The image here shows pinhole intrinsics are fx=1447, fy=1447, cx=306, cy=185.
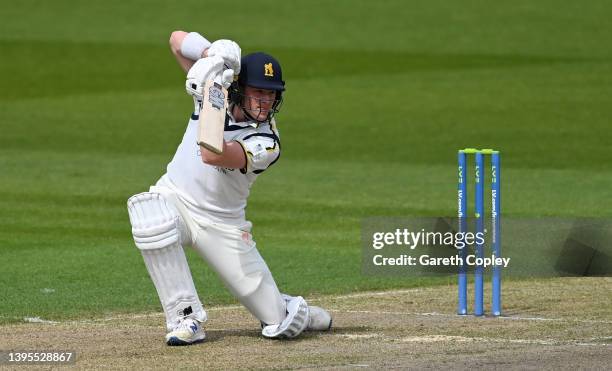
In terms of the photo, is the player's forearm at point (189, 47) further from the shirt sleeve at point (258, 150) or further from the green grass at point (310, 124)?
the green grass at point (310, 124)

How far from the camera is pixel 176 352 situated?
9.13 m

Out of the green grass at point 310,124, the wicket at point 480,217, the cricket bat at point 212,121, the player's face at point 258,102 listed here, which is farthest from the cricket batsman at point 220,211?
the green grass at point 310,124

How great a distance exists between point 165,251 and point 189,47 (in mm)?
1514

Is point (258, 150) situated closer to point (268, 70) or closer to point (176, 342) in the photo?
point (268, 70)

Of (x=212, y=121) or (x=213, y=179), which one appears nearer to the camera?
(x=212, y=121)

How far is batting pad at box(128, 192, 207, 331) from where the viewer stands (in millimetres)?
9305

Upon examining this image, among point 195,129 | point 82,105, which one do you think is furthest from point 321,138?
point 195,129

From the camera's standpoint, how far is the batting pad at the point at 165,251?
9.30 metres

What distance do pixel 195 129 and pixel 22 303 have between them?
2687mm

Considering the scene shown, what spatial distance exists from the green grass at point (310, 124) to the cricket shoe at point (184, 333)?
183cm

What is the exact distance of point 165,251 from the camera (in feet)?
30.6

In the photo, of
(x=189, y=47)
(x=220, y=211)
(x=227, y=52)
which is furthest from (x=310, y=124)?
(x=227, y=52)

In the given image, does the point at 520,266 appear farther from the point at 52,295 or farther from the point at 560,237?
the point at 52,295

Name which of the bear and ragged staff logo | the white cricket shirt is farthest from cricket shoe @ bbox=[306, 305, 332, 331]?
the bear and ragged staff logo
